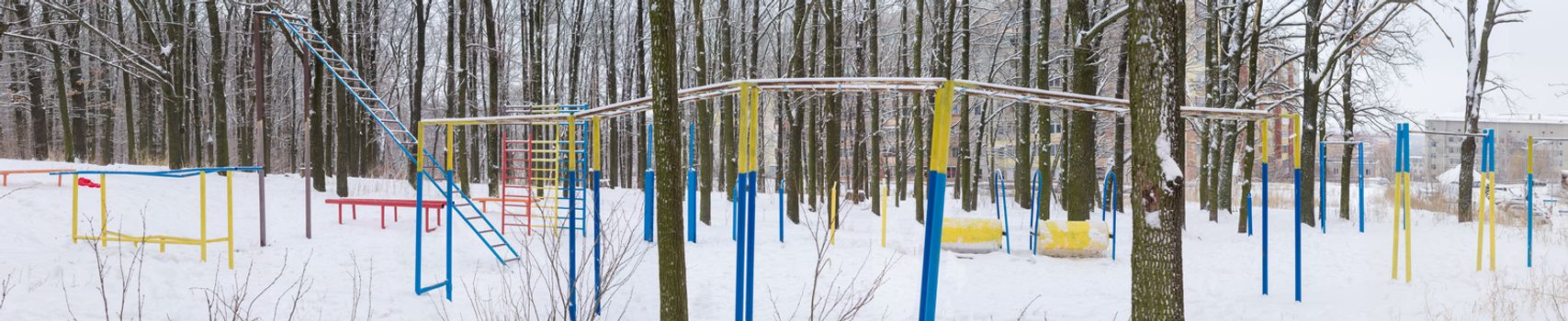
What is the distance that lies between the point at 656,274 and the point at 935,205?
493cm

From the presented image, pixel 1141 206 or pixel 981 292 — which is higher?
pixel 1141 206

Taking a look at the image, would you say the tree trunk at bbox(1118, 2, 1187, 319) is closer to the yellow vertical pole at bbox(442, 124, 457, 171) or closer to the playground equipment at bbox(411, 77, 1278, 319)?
the playground equipment at bbox(411, 77, 1278, 319)

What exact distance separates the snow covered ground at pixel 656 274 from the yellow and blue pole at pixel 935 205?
2.05 ft

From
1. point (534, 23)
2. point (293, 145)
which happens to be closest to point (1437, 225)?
point (534, 23)

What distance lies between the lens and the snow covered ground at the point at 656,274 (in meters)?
7.16

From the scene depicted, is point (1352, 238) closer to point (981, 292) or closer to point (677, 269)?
point (981, 292)

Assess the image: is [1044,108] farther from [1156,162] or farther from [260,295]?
[260,295]

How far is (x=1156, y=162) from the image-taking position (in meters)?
5.08

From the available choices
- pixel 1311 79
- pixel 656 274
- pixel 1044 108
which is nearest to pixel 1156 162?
pixel 656 274

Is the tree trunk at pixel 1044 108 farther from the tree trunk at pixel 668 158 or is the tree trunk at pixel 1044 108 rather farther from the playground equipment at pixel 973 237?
the tree trunk at pixel 668 158

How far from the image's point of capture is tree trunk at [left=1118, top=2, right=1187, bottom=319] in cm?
502

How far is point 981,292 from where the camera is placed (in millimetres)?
9016

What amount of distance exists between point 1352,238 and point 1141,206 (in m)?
12.1

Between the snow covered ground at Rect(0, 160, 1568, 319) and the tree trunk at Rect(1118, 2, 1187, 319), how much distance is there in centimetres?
191
